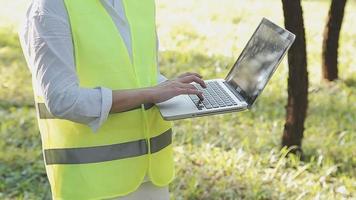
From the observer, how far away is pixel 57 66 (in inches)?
56.9

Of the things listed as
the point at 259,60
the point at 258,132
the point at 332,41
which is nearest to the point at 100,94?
the point at 259,60

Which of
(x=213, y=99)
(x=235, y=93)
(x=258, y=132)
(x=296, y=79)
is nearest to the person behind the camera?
(x=213, y=99)

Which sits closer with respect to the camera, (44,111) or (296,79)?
(44,111)

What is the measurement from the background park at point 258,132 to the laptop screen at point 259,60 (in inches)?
49.5

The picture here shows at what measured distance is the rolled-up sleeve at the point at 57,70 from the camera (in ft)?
4.73

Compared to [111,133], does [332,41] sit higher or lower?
lower

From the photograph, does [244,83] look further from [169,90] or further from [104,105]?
[104,105]

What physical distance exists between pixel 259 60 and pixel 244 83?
98mm

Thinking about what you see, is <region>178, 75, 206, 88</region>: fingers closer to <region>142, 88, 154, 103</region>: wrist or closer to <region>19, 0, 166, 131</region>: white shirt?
<region>142, 88, 154, 103</region>: wrist

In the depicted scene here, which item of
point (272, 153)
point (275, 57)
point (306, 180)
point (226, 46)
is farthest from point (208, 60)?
point (275, 57)

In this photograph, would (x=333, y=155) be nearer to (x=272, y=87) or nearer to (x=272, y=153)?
(x=272, y=153)

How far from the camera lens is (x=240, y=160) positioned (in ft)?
11.5

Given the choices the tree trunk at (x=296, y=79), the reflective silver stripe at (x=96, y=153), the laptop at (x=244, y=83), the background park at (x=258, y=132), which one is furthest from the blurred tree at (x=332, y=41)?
the reflective silver stripe at (x=96, y=153)

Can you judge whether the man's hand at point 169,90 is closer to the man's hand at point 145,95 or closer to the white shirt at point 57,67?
the man's hand at point 145,95
